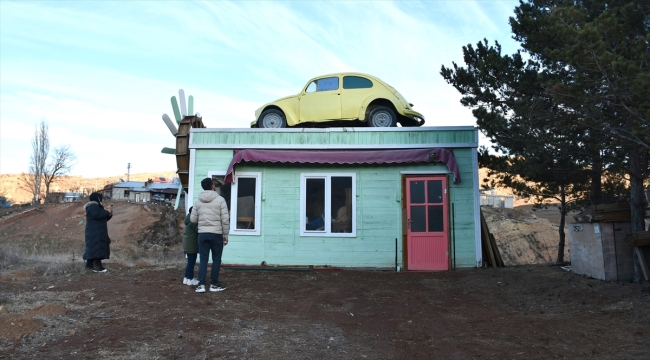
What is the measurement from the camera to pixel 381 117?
12.3m

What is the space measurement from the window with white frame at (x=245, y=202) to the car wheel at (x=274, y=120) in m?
1.72

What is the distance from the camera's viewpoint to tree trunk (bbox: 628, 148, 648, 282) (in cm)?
842

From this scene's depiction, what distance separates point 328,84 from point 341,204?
122 inches

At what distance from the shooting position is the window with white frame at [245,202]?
11516 mm

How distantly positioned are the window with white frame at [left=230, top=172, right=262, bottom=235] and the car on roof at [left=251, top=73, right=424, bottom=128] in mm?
1788

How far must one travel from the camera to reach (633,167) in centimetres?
901

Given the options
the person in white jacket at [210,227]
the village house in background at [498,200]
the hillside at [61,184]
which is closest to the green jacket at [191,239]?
the person in white jacket at [210,227]

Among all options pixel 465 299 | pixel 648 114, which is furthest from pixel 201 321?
pixel 648 114

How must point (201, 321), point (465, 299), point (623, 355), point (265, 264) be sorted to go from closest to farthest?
point (623, 355) < point (201, 321) < point (465, 299) < point (265, 264)

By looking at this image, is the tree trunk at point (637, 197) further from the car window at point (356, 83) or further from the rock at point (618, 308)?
the car window at point (356, 83)

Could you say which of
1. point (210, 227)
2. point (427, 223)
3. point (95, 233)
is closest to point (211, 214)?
point (210, 227)

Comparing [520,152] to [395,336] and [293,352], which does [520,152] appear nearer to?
[395,336]

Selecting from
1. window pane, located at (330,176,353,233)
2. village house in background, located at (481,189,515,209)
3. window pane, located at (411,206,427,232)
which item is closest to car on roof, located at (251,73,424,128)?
window pane, located at (330,176,353,233)

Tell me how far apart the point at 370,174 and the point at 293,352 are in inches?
265
